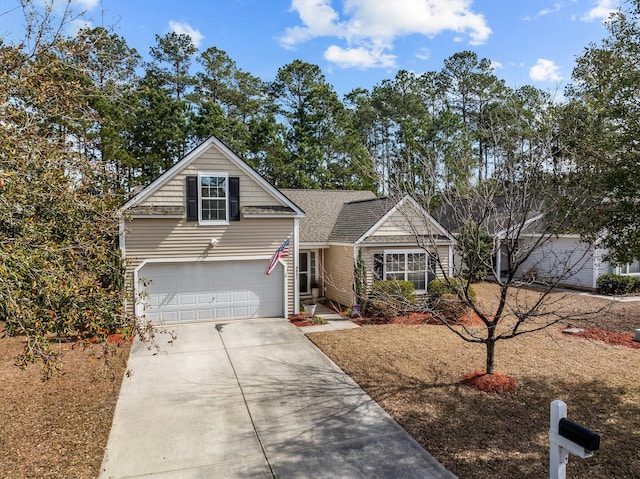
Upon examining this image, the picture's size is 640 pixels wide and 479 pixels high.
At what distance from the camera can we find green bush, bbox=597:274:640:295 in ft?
64.0

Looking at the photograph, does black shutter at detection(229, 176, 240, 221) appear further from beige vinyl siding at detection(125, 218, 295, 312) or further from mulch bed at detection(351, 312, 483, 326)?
mulch bed at detection(351, 312, 483, 326)

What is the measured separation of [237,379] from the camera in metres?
9.18

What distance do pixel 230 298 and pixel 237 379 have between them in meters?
5.80

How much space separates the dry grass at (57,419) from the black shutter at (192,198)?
5.37 metres

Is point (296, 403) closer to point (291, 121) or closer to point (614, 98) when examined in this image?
point (614, 98)

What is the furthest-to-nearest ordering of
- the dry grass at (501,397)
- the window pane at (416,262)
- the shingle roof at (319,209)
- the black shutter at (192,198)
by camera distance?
the shingle roof at (319,209)
the window pane at (416,262)
the black shutter at (192,198)
the dry grass at (501,397)

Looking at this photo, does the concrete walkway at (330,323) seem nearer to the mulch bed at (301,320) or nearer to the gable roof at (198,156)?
the mulch bed at (301,320)

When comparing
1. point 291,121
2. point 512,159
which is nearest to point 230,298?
point 512,159

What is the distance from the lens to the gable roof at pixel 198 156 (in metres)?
13.6

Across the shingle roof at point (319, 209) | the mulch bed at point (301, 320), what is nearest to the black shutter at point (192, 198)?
the mulch bed at point (301, 320)

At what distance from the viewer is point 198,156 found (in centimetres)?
1416

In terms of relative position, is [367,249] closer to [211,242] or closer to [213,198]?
[211,242]

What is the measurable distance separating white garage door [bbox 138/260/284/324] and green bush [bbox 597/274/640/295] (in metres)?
15.7

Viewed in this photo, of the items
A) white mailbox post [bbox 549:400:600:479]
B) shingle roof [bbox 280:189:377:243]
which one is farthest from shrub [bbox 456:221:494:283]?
shingle roof [bbox 280:189:377:243]
